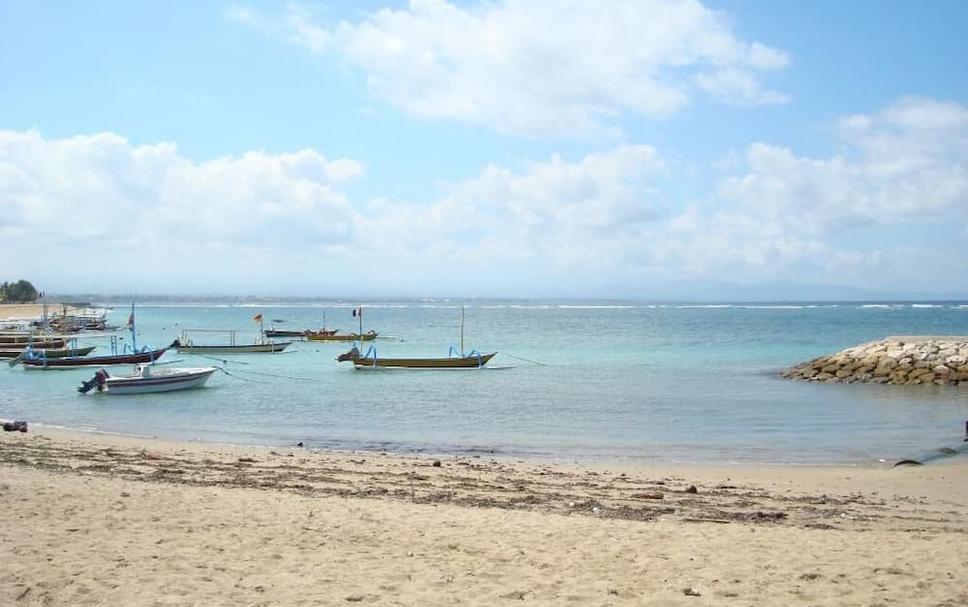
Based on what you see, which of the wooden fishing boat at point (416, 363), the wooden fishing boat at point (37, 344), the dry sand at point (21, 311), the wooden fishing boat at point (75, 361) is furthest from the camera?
the dry sand at point (21, 311)

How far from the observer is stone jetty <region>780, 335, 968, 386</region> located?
28.9m

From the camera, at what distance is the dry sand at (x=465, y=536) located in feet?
21.1

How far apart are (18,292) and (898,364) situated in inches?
4831

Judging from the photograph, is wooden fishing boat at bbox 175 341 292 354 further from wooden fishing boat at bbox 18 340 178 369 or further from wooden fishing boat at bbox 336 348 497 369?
wooden fishing boat at bbox 336 348 497 369

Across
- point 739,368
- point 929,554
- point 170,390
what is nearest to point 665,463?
point 929,554

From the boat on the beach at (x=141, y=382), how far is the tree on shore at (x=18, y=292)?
102 meters

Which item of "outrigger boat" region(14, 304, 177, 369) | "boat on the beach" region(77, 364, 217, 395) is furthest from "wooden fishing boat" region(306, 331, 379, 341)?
"boat on the beach" region(77, 364, 217, 395)

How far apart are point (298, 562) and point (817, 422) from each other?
1736cm

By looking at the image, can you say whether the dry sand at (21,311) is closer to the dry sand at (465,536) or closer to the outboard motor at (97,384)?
the outboard motor at (97,384)

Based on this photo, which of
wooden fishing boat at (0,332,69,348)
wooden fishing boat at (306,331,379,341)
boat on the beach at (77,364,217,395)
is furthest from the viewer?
wooden fishing boat at (306,331,379,341)

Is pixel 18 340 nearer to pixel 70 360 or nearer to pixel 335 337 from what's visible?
pixel 70 360

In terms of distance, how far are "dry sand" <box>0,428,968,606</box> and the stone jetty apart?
1760 cm

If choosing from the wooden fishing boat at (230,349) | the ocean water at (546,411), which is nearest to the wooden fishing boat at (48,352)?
the ocean water at (546,411)

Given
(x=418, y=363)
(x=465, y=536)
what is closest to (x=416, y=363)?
(x=418, y=363)
